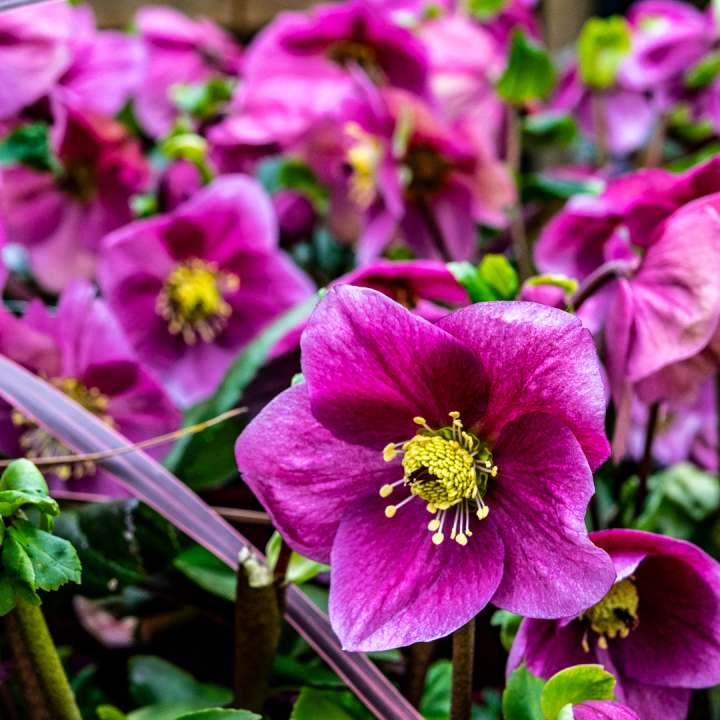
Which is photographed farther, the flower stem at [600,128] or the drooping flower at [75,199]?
the flower stem at [600,128]

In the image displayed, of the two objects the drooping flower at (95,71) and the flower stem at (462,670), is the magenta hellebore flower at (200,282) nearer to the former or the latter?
the drooping flower at (95,71)

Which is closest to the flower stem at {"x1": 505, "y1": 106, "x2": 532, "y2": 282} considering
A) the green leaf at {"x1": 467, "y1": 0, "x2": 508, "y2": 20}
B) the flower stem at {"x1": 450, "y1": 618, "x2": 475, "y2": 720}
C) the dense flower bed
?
the dense flower bed

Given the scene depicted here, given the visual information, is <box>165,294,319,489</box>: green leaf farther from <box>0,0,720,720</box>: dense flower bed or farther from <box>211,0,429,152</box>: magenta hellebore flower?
<box>211,0,429,152</box>: magenta hellebore flower

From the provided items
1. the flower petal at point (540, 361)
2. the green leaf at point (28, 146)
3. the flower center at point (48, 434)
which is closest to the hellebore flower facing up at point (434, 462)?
the flower petal at point (540, 361)

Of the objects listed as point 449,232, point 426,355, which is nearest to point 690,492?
point 449,232

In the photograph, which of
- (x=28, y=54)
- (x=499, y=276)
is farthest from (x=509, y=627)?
(x=28, y=54)
